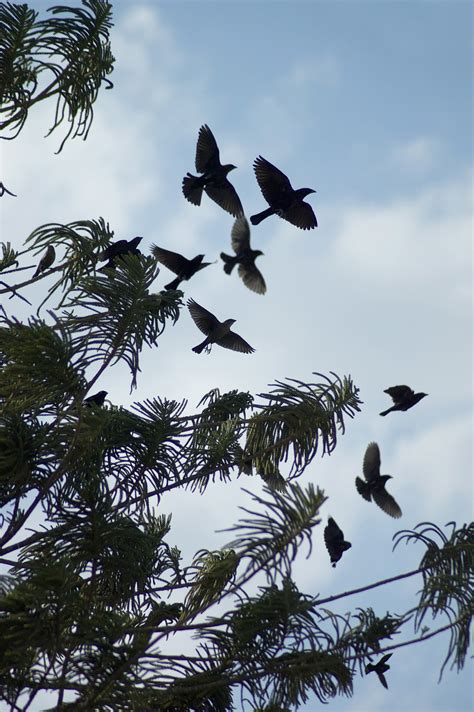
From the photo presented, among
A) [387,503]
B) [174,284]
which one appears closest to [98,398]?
[174,284]

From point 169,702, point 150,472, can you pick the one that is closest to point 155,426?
point 150,472

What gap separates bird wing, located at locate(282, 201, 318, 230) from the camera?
248 inches

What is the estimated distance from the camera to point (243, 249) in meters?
5.15

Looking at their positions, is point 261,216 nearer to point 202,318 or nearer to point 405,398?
point 202,318

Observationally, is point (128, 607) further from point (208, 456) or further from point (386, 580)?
point (386, 580)

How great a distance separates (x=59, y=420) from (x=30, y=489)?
0.52 meters

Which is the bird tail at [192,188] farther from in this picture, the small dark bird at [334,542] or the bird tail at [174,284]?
the small dark bird at [334,542]

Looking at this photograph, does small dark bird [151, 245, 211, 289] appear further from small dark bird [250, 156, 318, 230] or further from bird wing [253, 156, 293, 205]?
bird wing [253, 156, 293, 205]

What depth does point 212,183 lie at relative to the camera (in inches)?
243

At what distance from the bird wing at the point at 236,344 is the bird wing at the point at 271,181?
1067mm

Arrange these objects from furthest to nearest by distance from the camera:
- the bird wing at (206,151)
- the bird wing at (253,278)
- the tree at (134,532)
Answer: the bird wing at (206,151)
the bird wing at (253,278)
the tree at (134,532)

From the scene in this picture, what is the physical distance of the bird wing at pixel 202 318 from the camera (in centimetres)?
582

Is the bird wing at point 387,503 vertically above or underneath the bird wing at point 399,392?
underneath

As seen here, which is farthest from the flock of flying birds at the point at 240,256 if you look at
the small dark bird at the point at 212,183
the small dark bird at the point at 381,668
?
the small dark bird at the point at 381,668
